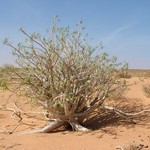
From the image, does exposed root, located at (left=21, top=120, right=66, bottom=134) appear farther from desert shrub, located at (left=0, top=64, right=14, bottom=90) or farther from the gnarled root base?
desert shrub, located at (left=0, top=64, right=14, bottom=90)

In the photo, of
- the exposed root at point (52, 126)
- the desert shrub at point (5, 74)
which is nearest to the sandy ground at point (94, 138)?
the exposed root at point (52, 126)

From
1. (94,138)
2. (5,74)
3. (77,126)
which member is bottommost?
(94,138)

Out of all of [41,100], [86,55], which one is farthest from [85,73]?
[41,100]

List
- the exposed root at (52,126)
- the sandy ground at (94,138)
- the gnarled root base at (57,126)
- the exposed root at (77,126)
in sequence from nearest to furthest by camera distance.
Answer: the sandy ground at (94,138) → the exposed root at (77,126) → the gnarled root base at (57,126) → the exposed root at (52,126)

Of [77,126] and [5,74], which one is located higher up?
[5,74]

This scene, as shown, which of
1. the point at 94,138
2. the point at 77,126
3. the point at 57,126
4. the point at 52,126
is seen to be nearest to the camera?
the point at 94,138

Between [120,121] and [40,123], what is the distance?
2.27 m

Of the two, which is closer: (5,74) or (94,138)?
(94,138)

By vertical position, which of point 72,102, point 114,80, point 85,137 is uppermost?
point 114,80

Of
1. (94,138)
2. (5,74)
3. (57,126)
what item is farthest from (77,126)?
(5,74)

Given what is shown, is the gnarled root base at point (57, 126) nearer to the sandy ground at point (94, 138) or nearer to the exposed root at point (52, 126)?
the exposed root at point (52, 126)

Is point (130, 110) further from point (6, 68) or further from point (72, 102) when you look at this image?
point (6, 68)

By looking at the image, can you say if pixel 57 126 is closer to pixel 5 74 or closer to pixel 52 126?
pixel 52 126

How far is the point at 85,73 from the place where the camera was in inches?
290
